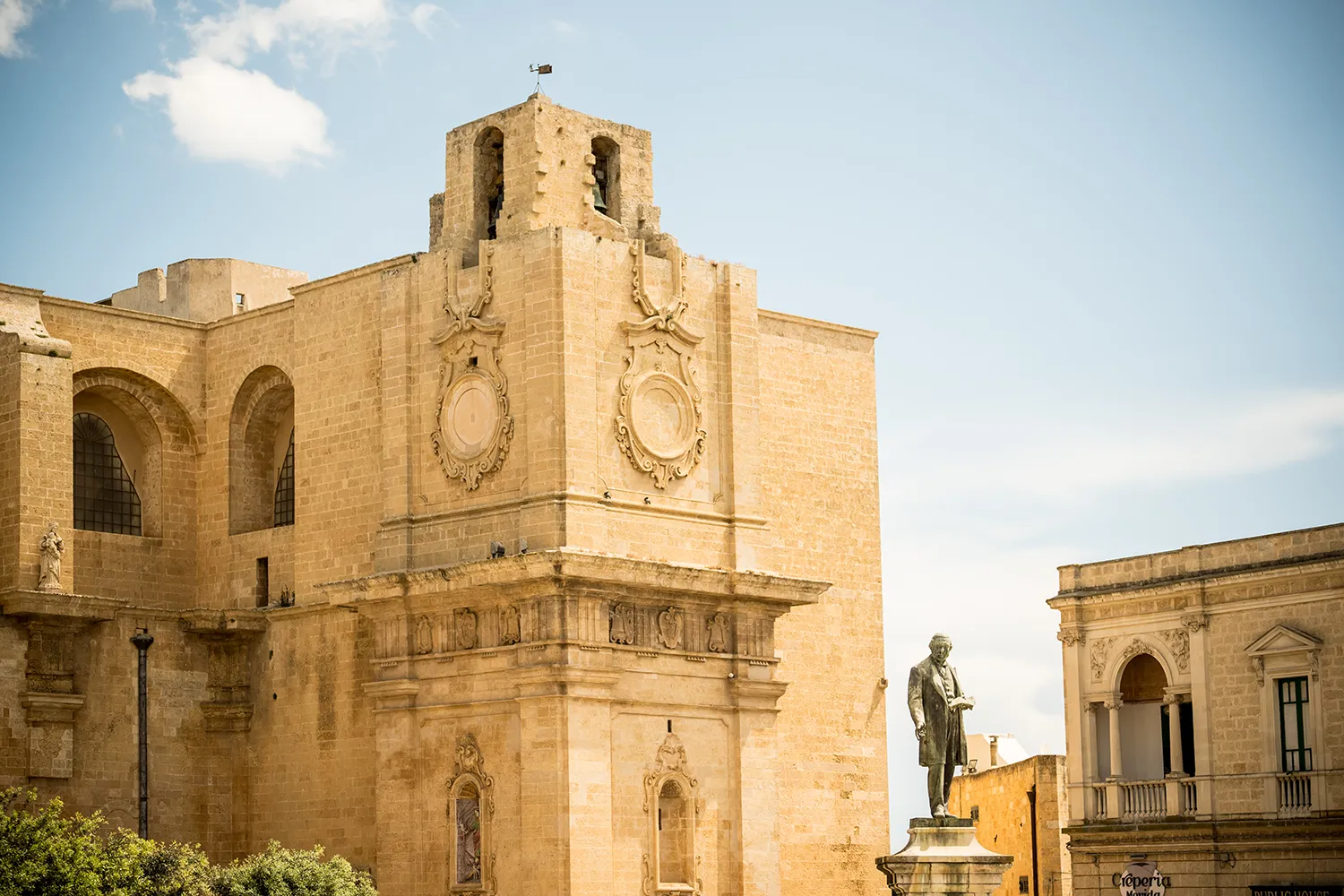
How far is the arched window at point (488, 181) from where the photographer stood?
3338 cm

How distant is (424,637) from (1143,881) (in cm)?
1582

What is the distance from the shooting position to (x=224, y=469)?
3631cm

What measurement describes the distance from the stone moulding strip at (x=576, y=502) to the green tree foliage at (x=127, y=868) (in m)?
4.91

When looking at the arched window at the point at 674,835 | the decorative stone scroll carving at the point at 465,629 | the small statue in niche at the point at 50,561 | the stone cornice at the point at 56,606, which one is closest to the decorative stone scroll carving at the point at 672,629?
the arched window at the point at 674,835

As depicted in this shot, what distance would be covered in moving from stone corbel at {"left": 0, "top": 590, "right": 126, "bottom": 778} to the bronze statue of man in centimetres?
1267

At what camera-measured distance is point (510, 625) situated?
102 ft

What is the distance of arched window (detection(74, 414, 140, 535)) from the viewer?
36.0 meters

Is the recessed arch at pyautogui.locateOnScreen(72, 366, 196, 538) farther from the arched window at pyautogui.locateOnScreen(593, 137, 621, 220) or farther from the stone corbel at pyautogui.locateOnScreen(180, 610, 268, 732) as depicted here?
the arched window at pyautogui.locateOnScreen(593, 137, 621, 220)

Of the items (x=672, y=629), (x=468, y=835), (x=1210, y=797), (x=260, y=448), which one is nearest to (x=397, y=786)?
(x=468, y=835)

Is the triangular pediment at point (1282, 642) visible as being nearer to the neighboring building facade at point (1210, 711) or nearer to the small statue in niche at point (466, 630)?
the neighboring building facade at point (1210, 711)

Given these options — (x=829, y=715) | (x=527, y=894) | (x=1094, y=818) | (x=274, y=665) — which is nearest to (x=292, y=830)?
(x=274, y=665)

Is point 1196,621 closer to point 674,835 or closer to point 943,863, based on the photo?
point 674,835

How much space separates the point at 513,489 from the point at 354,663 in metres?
4.11

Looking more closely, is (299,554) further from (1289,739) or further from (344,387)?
(1289,739)
